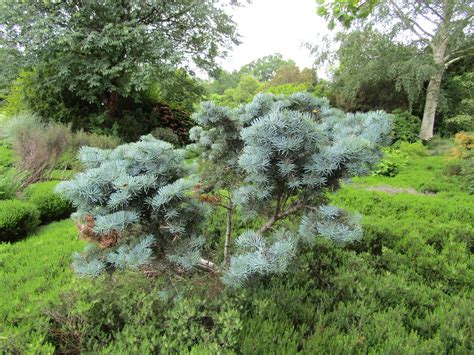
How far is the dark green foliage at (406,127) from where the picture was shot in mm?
10634

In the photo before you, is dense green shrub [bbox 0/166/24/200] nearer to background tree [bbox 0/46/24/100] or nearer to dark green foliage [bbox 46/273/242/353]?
dark green foliage [bbox 46/273/242/353]

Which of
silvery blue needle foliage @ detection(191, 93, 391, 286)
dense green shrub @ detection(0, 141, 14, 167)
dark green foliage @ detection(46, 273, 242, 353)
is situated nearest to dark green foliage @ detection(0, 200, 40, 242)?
dark green foliage @ detection(46, 273, 242, 353)

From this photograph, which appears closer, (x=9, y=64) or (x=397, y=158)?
(x=397, y=158)

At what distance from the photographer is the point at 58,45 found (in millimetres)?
7949

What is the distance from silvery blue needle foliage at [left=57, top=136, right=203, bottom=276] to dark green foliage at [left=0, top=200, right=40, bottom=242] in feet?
7.51

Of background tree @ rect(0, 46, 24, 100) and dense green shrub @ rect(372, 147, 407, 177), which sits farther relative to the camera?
background tree @ rect(0, 46, 24, 100)

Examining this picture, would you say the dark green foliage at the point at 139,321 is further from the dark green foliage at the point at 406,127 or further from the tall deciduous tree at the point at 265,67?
the tall deciduous tree at the point at 265,67

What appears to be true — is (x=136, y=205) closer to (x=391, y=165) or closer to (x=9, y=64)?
(x=391, y=165)

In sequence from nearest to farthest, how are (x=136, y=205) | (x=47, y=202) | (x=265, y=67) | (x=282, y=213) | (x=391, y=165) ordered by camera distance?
(x=136, y=205) → (x=282, y=213) → (x=47, y=202) → (x=391, y=165) → (x=265, y=67)

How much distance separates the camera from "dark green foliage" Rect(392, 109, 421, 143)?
10.6m

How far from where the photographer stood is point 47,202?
4168 mm

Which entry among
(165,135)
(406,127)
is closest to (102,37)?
(165,135)

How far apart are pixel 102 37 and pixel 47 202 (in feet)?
18.6

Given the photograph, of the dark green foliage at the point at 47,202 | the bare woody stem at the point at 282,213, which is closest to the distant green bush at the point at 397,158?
the bare woody stem at the point at 282,213
